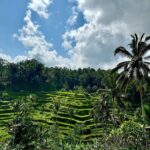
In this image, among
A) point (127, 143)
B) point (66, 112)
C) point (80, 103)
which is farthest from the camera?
point (80, 103)

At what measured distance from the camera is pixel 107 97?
10638 cm

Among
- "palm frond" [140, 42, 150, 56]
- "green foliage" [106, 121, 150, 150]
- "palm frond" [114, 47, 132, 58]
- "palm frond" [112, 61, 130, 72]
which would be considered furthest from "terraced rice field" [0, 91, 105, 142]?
"palm frond" [140, 42, 150, 56]

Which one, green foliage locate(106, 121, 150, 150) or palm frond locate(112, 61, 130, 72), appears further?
palm frond locate(112, 61, 130, 72)

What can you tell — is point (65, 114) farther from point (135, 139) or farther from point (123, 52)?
point (135, 139)

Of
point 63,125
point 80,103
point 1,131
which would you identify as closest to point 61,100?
point 80,103

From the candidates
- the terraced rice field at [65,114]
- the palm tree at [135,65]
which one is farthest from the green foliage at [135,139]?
the terraced rice field at [65,114]

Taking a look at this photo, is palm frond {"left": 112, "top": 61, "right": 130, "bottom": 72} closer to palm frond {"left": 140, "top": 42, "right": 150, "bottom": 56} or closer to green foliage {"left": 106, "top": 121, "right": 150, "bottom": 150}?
palm frond {"left": 140, "top": 42, "right": 150, "bottom": 56}

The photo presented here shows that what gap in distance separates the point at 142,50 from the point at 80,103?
105m

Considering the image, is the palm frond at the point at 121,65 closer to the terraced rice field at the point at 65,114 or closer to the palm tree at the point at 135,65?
the palm tree at the point at 135,65

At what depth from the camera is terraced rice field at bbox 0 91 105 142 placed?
128 m

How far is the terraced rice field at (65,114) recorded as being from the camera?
128 meters

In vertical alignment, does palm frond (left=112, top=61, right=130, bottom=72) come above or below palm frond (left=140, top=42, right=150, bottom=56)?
below

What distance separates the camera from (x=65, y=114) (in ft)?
502

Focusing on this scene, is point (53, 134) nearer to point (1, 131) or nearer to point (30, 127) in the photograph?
point (1, 131)
